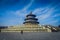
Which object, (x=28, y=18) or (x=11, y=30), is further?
(x=28, y=18)

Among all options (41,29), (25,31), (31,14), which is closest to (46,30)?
(41,29)

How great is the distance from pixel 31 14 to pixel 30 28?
305 inches

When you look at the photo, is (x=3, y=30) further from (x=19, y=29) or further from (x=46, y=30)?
(x=46, y=30)

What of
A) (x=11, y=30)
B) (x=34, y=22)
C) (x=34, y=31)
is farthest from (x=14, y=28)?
(x=34, y=22)

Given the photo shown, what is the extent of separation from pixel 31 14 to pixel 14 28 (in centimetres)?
848

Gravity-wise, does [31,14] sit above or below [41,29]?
above

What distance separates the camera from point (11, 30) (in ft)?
100

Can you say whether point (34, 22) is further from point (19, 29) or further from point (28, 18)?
point (19, 29)

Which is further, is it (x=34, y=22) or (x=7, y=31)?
(x=34, y=22)

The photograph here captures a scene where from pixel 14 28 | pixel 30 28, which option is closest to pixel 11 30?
pixel 14 28

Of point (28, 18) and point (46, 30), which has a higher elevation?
point (28, 18)

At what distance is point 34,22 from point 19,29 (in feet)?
24.1

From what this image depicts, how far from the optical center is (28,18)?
3956 cm

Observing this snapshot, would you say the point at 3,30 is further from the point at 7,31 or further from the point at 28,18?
the point at 28,18
